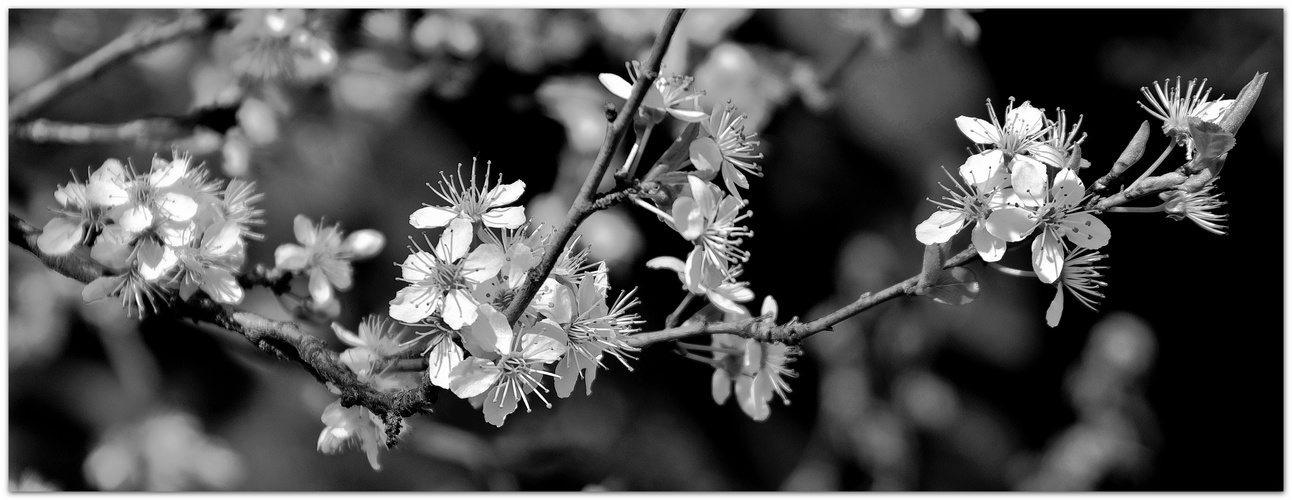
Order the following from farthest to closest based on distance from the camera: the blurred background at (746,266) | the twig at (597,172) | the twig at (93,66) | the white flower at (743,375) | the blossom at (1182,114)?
1. the blurred background at (746,266)
2. the twig at (93,66)
3. the white flower at (743,375)
4. the blossom at (1182,114)
5. the twig at (597,172)

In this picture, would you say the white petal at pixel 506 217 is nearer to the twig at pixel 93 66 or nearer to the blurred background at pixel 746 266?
the blurred background at pixel 746 266

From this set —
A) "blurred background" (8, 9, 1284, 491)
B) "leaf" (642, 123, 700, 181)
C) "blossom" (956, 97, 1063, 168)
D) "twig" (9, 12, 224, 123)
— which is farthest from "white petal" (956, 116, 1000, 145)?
"twig" (9, 12, 224, 123)

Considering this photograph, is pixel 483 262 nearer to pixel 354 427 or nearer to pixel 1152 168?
pixel 354 427

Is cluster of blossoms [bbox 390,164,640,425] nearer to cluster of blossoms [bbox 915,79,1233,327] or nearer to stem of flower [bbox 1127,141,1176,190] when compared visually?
cluster of blossoms [bbox 915,79,1233,327]

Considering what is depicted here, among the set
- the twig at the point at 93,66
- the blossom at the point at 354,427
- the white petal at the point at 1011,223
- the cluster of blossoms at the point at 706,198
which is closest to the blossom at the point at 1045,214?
the white petal at the point at 1011,223

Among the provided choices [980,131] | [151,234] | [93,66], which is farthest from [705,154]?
[93,66]
